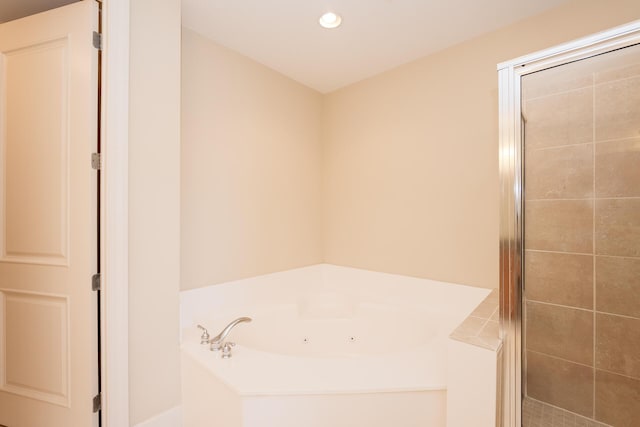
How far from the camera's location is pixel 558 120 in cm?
124

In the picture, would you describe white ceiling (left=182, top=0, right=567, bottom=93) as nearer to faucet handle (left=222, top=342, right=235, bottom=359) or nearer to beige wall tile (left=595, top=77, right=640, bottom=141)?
beige wall tile (left=595, top=77, right=640, bottom=141)

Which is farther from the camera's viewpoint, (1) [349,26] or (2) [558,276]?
(1) [349,26]

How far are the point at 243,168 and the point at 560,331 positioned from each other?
2172 millimetres

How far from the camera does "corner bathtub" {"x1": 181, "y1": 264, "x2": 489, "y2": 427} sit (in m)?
1.20

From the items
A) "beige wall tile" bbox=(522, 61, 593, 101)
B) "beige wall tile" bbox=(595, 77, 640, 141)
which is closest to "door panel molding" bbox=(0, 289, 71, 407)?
"beige wall tile" bbox=(522, 61, 593, 101)

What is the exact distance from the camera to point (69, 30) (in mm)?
1309

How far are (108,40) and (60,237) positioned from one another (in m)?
0.96

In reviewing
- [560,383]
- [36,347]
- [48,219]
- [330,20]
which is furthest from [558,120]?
[36,347]

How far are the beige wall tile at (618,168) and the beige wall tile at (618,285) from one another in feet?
0.97

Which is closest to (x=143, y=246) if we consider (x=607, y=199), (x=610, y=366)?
(x=607, y=199)

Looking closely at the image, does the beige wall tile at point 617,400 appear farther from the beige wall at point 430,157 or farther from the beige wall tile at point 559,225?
the beige wall at point 430,157

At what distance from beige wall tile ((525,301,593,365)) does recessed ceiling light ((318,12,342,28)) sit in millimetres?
1934

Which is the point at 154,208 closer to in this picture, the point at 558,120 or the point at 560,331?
the point at 558,120

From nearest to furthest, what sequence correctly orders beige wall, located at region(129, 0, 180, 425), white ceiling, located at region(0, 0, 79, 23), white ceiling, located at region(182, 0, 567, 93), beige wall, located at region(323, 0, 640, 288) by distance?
beige wall, located at region(129, 0, 180, 425), white ceiling, located at region(0, 0, 79, 23), white ceiling, located at region(182, 0, 567, 93), beige wall, located at region(323, 0, 640, 288)
